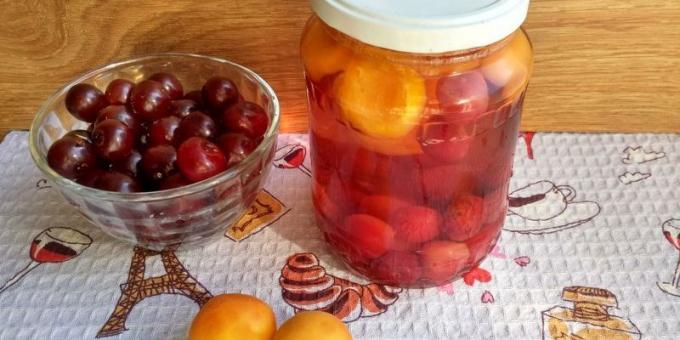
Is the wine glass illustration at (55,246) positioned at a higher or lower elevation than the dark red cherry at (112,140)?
lower

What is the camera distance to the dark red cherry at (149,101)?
0.50 metres

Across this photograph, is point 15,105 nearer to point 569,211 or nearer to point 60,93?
point 60,93

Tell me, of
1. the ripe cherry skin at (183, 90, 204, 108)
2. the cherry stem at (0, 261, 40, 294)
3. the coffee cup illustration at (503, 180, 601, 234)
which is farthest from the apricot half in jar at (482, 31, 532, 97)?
the cherry stem at (0, 261, 40, 294)

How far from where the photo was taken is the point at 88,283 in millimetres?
478

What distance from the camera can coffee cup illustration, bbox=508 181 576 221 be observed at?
0.53 m

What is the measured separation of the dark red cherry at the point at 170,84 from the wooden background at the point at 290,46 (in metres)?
0.06

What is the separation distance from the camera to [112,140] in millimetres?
465

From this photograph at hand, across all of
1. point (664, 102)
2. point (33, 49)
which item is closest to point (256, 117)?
point (33, 49)

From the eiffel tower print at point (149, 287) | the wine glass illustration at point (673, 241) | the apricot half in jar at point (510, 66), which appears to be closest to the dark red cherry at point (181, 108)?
the eiffel tower print at point (149, 287)

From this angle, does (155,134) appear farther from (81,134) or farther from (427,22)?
(427,22)

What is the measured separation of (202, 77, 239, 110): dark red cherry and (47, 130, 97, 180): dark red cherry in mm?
98

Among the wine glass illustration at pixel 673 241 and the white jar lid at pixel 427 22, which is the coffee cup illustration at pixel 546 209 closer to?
the wine glass illustration at pixel 673 241

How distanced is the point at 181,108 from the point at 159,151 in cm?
6

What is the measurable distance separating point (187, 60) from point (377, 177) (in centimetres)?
24
